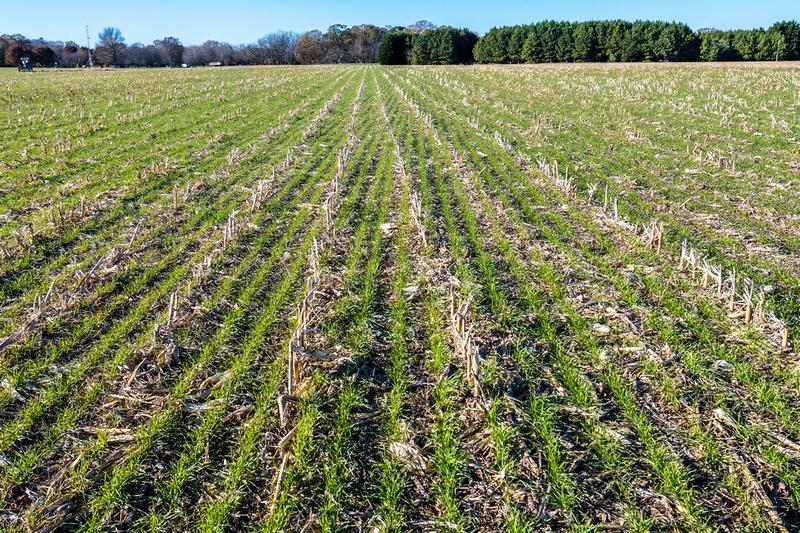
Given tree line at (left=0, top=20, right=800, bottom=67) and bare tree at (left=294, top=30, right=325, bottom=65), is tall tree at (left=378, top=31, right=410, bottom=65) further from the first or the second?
bare tree at (left=294, top=30, right=325, bottom=65)

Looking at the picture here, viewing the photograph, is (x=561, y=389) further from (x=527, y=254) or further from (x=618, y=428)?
(x=527, y=254)

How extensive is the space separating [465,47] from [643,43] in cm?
3892

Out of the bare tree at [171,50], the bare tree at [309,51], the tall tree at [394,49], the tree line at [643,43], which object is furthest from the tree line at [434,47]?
the bare tree at [171,50]

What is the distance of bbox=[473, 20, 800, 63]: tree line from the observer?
69.2 meters

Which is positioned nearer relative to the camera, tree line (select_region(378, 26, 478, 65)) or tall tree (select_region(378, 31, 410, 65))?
tree line (select_region(378, 26, 478, 65))

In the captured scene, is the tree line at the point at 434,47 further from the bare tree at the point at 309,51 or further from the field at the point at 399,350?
the field at the point at 399,350

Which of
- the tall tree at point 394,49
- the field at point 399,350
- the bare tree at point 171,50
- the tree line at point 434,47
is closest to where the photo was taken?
the field at point 399,350

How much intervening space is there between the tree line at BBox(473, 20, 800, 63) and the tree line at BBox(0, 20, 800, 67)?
0.14 m

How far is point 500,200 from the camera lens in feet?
39.0

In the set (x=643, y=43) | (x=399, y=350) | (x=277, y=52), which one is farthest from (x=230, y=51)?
(x=399, y=350)

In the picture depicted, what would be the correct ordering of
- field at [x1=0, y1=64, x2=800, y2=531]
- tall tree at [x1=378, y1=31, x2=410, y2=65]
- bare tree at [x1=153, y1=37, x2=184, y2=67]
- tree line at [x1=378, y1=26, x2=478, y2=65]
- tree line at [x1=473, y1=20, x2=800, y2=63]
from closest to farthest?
field at [x1=0, y1=64, x2=800, y2=531] → tree line at [x1=473, y1=20, x2=800, y2=63] → tree line at [x1=378, y1=26, x2=478, y2=65] → tall tree at [x1=378, y1=31, x2=410, y2=65] → bare tree at [x1=153, y1=37, x2=184, y2=67]

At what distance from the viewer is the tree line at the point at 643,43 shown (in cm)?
6925

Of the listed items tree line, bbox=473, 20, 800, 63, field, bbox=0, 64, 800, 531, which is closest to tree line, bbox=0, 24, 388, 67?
tree line, bbox=473, 20, 800, 63

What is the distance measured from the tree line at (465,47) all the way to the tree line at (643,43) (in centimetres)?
14
